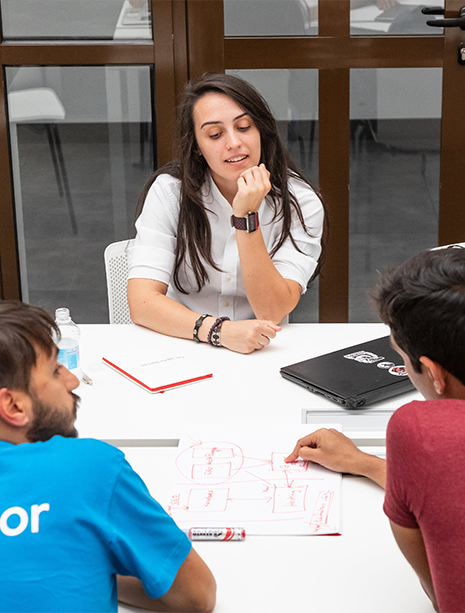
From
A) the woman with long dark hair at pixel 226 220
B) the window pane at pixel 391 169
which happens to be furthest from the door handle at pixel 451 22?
the woman with long dark hair at pixel 226 220

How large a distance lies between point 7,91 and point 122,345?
173 centimetres

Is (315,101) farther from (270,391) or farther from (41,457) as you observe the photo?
(41,457)

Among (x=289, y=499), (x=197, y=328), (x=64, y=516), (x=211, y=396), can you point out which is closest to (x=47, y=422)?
(x=64, y=516)

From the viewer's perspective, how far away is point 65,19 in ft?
9.84

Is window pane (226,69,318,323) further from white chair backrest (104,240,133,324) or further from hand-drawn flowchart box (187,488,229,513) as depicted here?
hand-drawn flowchart box (187,488,229,513)

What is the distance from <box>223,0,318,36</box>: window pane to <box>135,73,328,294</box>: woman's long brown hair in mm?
923

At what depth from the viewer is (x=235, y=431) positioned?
1.34 meters

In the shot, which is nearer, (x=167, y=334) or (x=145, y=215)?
(x=167, y=334)

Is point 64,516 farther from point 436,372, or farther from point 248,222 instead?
point 248,222

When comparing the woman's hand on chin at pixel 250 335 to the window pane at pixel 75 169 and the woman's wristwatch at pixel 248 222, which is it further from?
the window pane at pixel 75 169

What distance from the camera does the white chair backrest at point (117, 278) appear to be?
7.50 feet

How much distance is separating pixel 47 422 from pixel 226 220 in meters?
1.32

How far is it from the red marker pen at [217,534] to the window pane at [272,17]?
7.83 ft

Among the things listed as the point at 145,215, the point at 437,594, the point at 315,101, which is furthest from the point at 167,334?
the point at 315,101
